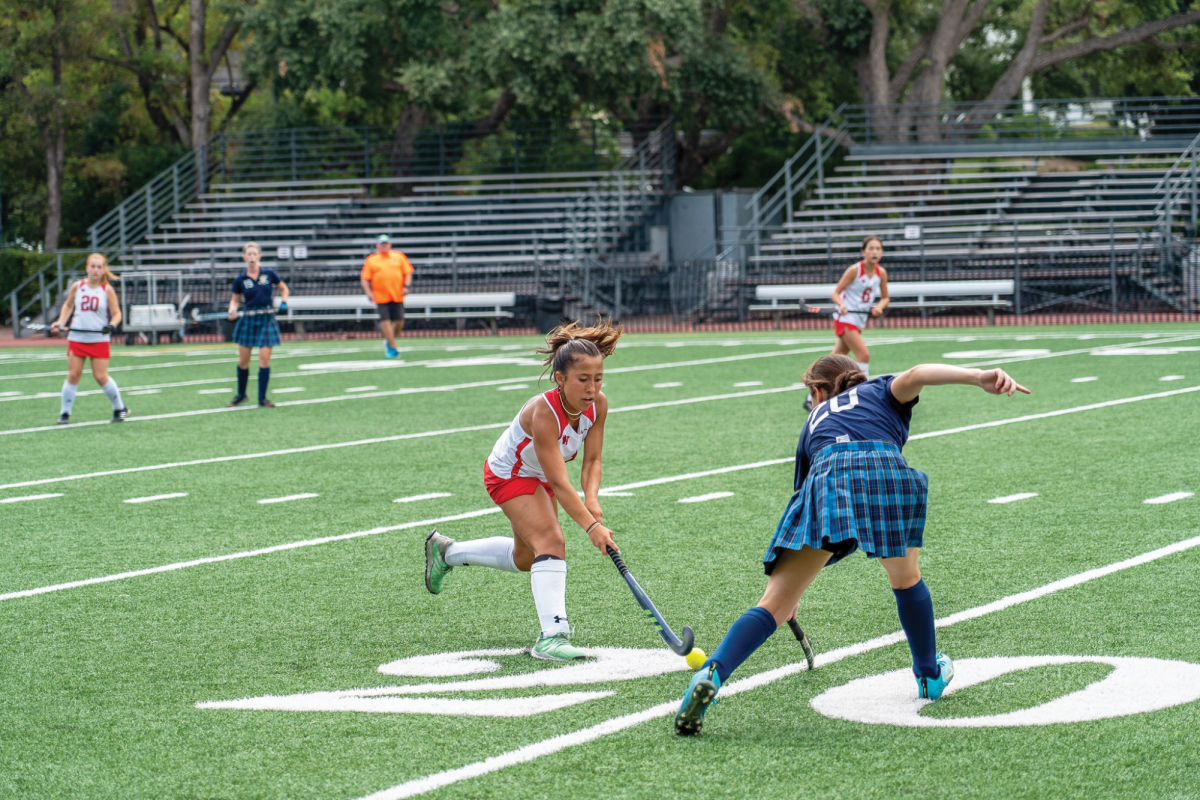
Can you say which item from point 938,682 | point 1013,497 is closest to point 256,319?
point 1013,497

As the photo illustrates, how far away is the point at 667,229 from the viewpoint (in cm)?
3556

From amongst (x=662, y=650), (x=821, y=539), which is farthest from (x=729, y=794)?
(x=662, y=650)

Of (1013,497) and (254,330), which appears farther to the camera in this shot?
(254,330)

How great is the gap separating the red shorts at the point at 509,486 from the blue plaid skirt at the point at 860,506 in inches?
55.2

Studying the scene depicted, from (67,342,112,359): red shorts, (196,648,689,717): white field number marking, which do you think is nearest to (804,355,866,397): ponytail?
(196,648,689,717): white field number marking

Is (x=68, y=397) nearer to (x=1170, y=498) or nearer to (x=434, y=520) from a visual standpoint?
(x=434, y=520)

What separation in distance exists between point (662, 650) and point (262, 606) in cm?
208

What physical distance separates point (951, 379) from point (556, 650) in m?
2.00

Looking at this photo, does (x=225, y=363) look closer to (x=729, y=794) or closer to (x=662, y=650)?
(x=662, y=650)

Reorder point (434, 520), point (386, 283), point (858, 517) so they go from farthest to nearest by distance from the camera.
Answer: point (386, 283), point (434, 520), point (858, 517)

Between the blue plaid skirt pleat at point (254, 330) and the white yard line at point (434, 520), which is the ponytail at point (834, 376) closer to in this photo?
the white yard line at point (434, 520)

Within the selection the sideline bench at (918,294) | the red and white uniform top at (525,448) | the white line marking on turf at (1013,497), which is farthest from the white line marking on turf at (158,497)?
the sideline bench at (918,294)

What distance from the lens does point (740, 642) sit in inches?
189

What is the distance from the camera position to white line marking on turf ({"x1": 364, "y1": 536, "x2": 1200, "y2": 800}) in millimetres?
4336
